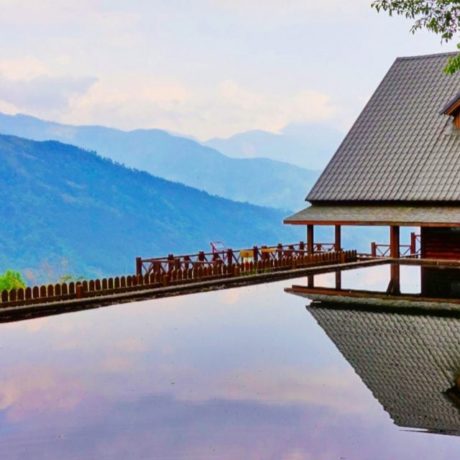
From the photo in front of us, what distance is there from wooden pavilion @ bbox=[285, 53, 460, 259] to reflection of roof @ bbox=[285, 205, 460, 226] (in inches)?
1.4

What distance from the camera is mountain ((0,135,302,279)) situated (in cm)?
13538

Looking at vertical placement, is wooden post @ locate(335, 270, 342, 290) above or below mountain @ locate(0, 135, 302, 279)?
below

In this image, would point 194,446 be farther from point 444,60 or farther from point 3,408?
point 444,60

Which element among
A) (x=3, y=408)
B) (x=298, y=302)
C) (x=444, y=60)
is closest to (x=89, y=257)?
(x=444, y=60)

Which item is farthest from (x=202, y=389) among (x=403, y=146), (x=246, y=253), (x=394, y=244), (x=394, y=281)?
(x=403, y=146)

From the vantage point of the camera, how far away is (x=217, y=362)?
16.4 meters

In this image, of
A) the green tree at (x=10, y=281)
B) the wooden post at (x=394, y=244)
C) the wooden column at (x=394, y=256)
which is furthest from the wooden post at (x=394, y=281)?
the green tree at (x=10, y=281)

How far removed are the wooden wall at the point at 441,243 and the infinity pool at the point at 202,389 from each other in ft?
47.4

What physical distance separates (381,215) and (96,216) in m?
119

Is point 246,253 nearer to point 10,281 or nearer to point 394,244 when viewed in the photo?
point 394,244

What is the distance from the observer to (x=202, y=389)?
14289 mm

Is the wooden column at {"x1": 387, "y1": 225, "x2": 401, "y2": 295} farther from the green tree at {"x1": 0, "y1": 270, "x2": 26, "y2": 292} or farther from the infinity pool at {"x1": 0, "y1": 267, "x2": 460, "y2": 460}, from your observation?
the green tree at {"x1": 0, "y1": 270, "x2": 26, "y2": 292}

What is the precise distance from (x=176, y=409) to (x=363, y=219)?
840 inches

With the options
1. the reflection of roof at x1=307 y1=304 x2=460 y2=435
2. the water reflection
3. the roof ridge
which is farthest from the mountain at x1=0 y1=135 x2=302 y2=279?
the reflection of roof at x1=307 y1=304 x2=460 y2=435
